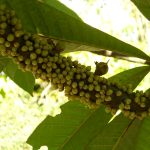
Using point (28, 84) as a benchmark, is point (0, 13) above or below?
above

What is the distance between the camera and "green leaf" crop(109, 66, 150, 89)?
1303 millimetres

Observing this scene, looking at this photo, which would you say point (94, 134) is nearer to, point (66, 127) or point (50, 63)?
point (66, 127)

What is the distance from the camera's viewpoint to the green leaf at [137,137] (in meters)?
1.28

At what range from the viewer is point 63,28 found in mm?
1134

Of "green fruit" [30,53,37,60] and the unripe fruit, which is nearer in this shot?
"green fruit" [30,53,37,60]

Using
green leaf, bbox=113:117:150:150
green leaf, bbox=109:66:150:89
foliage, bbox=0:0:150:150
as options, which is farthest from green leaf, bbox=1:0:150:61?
green leaf, bbox=113:117:150:150

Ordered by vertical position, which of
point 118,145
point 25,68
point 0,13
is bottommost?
point 118,145

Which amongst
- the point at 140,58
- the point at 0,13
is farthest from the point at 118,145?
the point at 0,13

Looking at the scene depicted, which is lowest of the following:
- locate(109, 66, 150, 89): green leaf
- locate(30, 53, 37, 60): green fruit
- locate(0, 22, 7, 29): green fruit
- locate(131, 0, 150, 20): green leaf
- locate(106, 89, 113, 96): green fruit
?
locate(106, 89, 113, 96): green fruit

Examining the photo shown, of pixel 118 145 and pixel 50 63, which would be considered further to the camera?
pixel 118 145

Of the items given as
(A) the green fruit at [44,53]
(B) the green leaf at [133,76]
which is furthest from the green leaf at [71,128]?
(A) the green fruit at [44,53]

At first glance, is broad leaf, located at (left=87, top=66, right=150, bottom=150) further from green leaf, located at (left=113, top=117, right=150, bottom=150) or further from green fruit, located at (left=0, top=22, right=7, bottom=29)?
green fruit, located at (left=0, top=22, right=7, bottom=29)

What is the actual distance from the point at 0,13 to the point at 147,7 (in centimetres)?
47

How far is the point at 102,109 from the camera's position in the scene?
1.33 m
